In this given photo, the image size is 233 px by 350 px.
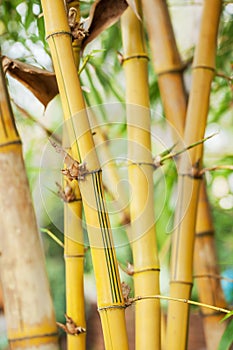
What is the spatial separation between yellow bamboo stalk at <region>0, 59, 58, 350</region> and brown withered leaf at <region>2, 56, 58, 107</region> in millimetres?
51

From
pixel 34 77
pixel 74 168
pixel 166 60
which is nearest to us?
pixel 74 168

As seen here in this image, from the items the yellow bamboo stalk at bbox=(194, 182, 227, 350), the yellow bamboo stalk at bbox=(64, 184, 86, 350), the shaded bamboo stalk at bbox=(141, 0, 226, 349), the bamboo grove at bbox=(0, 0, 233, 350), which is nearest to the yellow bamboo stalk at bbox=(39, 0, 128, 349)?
the bamboo grove at bbox=(0, 0, 233, 350)

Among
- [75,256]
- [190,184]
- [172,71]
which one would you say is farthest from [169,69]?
[75,256]

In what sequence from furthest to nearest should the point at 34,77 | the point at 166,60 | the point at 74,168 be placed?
the point at 166,60 → the point at 34,77 → the point at 74,168

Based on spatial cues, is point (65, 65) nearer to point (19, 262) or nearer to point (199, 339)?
point (19, 262)

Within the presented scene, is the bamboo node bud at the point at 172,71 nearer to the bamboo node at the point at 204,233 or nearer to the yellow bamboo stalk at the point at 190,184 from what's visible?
the yellow bamboo stalk at the point at 190,184

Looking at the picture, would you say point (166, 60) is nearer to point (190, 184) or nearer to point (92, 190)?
point (190, 184)

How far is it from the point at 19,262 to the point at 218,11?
1.25ft

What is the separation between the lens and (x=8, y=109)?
0.62 m

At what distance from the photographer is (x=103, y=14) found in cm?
59

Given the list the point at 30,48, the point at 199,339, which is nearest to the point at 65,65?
the point at 30,48

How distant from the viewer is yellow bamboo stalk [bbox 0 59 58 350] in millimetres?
592

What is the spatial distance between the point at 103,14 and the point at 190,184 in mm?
220

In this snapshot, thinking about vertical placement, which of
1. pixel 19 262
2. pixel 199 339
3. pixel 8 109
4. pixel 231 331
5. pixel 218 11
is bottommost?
pixel 199 339
